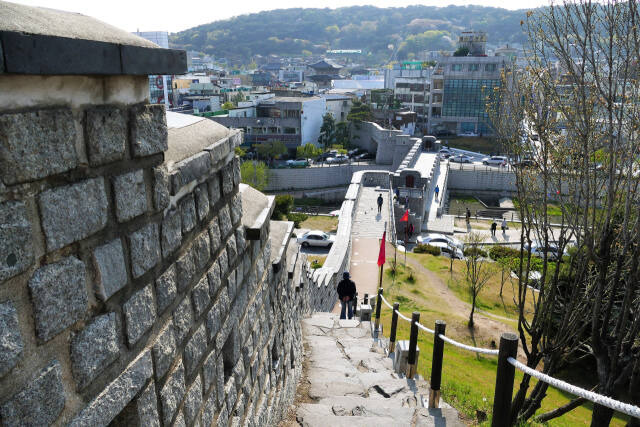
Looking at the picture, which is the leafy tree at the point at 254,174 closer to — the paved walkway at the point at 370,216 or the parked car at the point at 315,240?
the paved walkway at the point at 370,216

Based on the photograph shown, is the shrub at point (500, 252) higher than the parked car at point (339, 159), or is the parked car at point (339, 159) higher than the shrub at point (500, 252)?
the parked car at point (339, 159)

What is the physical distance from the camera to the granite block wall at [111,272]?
1464mm

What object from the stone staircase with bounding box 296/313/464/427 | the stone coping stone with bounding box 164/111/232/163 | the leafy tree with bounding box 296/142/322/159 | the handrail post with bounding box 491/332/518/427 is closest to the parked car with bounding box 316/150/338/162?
the leafy tree with bounding box 296/142/322/159

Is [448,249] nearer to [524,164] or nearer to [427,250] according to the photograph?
[427,250]

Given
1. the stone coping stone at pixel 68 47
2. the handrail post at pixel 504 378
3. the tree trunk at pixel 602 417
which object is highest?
the stone coping stone at pixel 68 47

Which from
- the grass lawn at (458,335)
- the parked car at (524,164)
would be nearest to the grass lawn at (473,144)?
the grass lawn at (458,335)

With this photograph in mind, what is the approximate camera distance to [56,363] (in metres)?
1.60

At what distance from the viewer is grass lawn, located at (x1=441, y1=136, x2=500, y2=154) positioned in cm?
5069

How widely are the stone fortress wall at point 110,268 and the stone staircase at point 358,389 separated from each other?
223cm

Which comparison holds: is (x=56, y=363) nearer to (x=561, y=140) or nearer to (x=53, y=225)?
(x=53, y=225)

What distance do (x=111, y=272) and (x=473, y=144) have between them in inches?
2115

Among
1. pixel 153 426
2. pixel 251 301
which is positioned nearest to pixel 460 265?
pixel 251 301

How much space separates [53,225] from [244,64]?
196873 mm

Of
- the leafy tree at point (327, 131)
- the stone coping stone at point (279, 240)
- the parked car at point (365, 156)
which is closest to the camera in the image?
the stone coping stone at point (279, 240)
